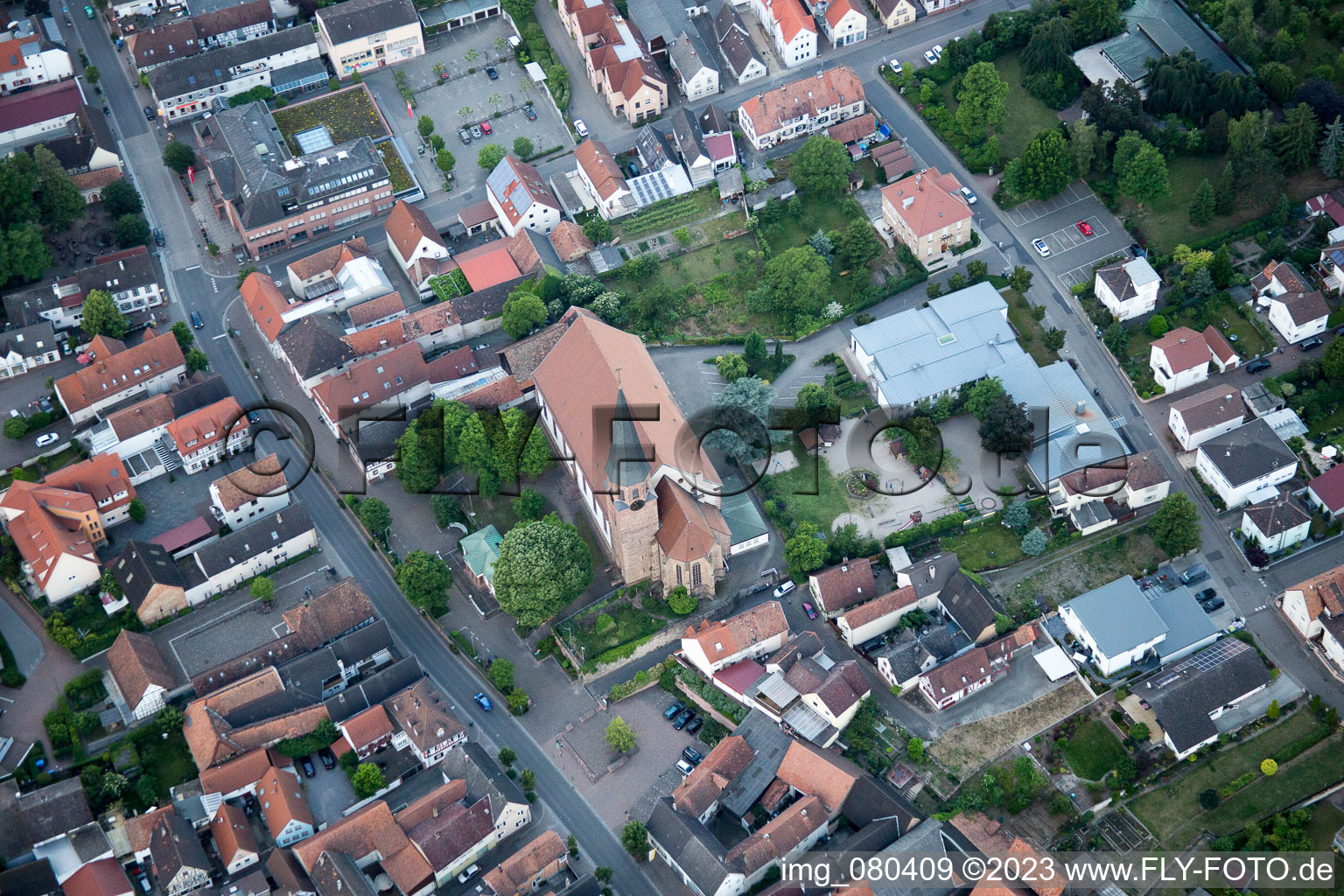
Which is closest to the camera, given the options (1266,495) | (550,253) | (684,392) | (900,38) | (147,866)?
(147,866)

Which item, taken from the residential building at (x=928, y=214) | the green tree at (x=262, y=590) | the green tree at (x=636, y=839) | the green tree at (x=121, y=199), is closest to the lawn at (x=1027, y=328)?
the residential building at (x=928, y=214)

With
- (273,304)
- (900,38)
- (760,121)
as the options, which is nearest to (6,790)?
(273,304)

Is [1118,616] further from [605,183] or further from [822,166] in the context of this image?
[605,183]

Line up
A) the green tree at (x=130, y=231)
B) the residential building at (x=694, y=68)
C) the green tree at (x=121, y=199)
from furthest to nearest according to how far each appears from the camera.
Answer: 1. the residential building at (x=694, y=68)
2. the green tree at (x=121, y=199)
3. the green tree at (x=130, y=231)

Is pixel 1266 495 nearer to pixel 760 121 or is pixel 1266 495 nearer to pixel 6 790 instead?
pixel 760 121

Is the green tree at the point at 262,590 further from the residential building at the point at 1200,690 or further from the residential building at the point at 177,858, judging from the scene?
the residential building at the point at 1200,690
